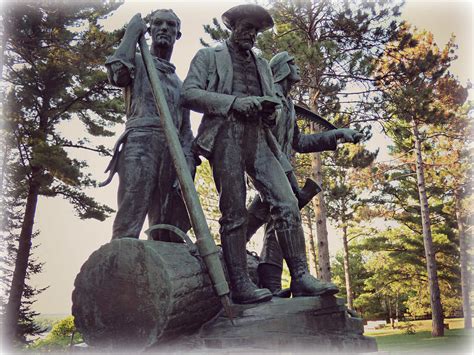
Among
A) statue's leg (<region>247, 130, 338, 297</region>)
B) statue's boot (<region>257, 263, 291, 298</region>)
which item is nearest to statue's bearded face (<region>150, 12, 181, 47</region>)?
statue's leg (<region>247, 130, 338, 297</region>)

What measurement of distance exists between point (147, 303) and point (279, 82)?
2373 millimetres

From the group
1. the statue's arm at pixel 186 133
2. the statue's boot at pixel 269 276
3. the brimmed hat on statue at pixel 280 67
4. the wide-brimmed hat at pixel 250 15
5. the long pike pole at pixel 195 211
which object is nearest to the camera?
the long pike pole at pixel 195 211

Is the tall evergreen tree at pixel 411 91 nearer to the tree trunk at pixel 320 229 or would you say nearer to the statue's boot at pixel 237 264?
the tree trunk at pixel 320 229

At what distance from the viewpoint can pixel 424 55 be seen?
1694 centimetres

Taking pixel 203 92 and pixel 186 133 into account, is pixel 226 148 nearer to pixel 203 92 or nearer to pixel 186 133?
pixel 203 92

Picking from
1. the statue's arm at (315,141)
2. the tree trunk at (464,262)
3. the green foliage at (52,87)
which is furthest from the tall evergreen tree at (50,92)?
the tree trunk at (464,262)

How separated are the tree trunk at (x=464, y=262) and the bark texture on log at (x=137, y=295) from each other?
20663 millimetres

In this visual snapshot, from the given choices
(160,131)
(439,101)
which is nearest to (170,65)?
(160,131)

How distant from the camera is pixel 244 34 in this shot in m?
3.68

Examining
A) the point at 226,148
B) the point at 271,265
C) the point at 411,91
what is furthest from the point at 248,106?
the point at 411,91

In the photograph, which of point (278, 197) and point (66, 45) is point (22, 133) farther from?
point (278, 197)

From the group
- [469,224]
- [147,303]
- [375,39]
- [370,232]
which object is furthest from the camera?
[370,232]

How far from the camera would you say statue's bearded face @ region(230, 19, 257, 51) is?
144 inches

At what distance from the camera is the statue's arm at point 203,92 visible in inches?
134
